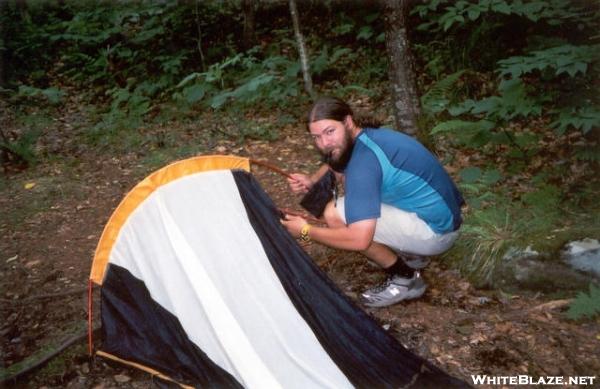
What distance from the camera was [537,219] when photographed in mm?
3539

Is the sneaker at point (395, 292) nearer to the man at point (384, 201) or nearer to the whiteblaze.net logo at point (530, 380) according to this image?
the man at point (384, 201)

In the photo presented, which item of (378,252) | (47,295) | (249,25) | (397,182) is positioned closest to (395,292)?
(378,252)

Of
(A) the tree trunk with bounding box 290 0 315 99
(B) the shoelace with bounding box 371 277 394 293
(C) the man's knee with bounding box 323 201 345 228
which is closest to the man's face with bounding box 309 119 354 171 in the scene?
(C) the man's knee with bounding box 323 201 345 228

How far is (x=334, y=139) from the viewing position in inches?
112

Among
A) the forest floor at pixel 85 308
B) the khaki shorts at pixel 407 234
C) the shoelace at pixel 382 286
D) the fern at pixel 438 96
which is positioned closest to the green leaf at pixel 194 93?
the forest floor at pixel 85 308

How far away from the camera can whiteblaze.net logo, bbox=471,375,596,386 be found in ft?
8.11

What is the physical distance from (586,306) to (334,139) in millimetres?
1665

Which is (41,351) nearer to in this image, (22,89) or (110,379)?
(110,379)

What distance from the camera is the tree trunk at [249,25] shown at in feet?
24.8

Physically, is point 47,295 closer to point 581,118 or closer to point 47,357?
point 47,357

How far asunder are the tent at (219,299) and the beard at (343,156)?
18.7 inches

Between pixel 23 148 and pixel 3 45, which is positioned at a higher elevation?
pixel 3 45

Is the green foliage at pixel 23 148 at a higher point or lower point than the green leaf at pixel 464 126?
higher

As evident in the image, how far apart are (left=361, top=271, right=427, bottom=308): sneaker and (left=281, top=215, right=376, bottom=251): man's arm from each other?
512 millimetres
